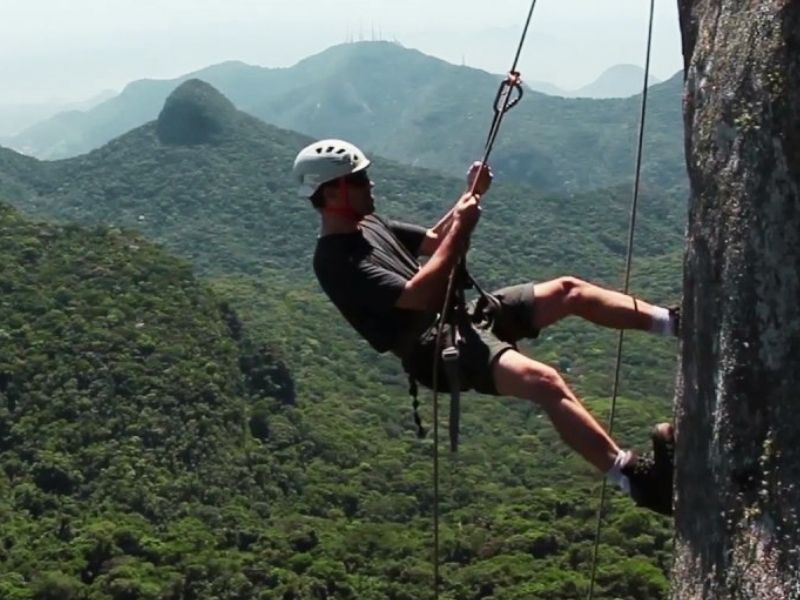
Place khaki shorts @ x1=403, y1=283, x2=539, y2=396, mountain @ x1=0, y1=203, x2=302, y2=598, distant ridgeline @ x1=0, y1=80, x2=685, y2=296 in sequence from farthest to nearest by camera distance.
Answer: distant ridgeline @ x1=0, y1=80, x2=685, y2=296 → mountain @ x1=0, y1=203, x2=302, y2=598 → khaki shorts @ x1=403, y1=283, x2=539, y2=396

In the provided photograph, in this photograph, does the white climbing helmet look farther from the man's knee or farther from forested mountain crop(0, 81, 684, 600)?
forested mountain crop(0, 81, 684, 600)

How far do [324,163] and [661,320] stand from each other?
1.32 metres

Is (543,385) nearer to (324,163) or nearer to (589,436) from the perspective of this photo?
(589,436)

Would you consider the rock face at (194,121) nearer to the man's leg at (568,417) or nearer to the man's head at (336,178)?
the man's head at (336,178)

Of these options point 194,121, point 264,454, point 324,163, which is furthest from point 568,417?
point 194,121

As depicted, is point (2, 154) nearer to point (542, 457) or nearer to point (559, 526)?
point (542, 457)

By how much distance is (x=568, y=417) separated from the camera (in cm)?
401

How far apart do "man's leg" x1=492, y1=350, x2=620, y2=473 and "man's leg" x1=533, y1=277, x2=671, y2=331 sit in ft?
1.63

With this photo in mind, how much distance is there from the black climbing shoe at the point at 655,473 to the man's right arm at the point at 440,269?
0.88 metres

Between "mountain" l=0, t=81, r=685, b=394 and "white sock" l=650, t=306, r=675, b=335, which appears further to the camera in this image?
"mountain" l=0, t=81, r=685, b=394

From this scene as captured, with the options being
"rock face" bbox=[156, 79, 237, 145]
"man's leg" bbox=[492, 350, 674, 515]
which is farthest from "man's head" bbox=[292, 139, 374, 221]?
"rock face" bbox=[156, 79, 237, 145]

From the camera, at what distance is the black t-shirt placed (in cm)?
450

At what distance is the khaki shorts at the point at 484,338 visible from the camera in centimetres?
430

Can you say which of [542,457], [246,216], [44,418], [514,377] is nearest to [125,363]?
[44,418]
